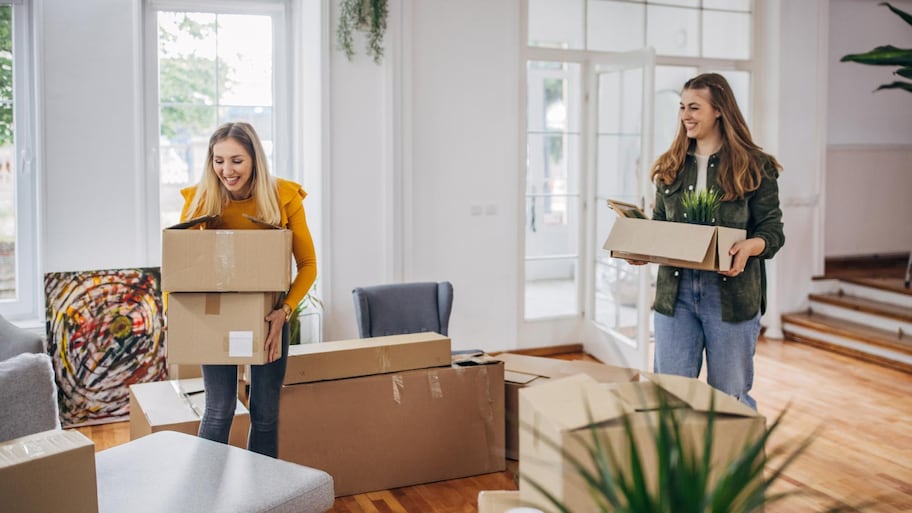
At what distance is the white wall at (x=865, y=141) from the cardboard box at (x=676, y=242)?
4.90 m

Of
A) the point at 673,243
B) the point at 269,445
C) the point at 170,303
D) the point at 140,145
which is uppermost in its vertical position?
the point at 140,145

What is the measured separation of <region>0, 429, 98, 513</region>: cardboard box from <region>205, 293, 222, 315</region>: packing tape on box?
0.81 m

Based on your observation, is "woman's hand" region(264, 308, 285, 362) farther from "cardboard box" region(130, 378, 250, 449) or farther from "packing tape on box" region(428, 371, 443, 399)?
"packing tape on box" region(428, 371, 443, 399)

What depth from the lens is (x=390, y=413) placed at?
3277mm

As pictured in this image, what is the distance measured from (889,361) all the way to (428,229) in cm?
302

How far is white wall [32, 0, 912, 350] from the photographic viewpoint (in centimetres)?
446

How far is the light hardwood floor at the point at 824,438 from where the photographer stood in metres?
3.22

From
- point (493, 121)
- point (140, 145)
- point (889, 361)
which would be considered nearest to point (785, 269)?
point (889, 361)

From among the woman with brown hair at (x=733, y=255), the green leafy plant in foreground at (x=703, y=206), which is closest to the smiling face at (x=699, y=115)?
the woman with brown hair at (x=733, y=255)

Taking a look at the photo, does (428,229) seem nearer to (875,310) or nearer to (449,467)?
(449,467)

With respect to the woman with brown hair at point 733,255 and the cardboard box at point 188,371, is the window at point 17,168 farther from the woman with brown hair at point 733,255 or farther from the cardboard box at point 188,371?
the woman with brown hair at point 733,255

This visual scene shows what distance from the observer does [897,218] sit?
741 cm

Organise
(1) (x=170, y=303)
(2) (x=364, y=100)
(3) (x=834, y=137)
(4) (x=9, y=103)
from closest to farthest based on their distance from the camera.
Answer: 1. (1) (x=170, y=303)
2. (4) (x=9, y=103)
3. (2) (x=364, y=100)
4. (3) (x=834, y=137)

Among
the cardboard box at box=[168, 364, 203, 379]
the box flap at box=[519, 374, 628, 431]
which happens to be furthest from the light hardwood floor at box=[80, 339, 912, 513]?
the box flap at box=[519, 374, 628, 431]
